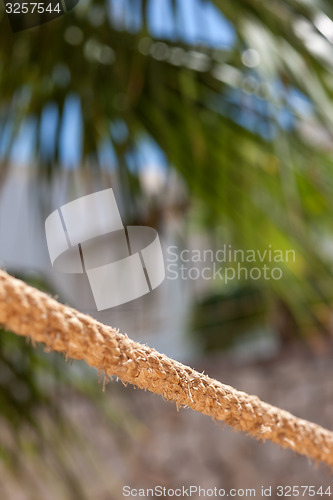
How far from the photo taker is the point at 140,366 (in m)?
0.19

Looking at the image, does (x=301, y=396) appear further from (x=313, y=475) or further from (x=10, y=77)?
(x=10, y=77)

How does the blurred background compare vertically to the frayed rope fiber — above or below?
below

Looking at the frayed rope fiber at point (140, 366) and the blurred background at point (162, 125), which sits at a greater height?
the frayed rope fiber at point (140, 366)

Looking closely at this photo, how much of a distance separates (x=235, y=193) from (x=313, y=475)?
3.72ft

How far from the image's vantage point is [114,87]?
2.11 ft

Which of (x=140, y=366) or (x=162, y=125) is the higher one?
(x=140, y=366)

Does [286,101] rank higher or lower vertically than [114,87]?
higher

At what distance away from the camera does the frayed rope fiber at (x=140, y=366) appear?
0.50ft

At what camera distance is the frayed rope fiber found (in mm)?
153

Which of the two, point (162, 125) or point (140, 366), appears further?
point (162, 125)

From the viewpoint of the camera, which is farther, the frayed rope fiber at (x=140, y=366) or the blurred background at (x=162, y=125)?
the blurred background at (x=162, y=125)

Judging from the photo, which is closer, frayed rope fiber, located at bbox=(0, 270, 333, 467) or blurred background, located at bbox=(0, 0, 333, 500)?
frayed rope fiber, located at bbox=(0, 270, 333, 467)

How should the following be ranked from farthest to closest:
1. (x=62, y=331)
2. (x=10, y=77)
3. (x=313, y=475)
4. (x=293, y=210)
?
1. (x=313, y=475)
2. (x=10, y=77)
3. (x=293, y=210)
4. (x=62, y=331)

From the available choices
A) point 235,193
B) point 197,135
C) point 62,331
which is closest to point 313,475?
point 235,193
